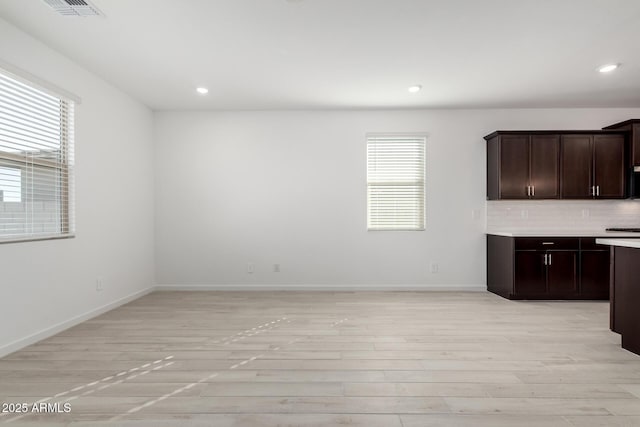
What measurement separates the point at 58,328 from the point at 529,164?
599cm

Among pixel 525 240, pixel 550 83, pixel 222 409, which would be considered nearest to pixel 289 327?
pixel 222 409

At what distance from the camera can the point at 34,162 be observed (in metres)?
3.27

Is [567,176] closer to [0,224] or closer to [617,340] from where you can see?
[617,340]

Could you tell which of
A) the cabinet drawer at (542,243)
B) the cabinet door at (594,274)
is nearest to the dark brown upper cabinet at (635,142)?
the cabinet door at (594,274)

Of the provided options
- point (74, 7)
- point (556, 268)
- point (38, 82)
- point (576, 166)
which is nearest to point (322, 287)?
point (556, 268)

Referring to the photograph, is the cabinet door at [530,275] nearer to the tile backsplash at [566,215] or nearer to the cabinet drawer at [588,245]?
the cabinet drawer at [588,245]

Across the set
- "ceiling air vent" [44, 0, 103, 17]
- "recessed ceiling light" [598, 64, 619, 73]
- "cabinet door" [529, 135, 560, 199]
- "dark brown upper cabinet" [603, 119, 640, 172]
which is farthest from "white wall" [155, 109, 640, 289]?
"ceiling air vent" [44, 0, 103, 17]

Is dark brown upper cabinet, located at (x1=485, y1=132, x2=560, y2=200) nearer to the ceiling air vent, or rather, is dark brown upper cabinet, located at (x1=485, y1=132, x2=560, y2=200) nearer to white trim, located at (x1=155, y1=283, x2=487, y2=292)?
white trim, located at (x1=155, y1=283, x2=487, y2=292)

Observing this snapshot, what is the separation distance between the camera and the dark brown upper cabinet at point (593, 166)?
16.3 feet

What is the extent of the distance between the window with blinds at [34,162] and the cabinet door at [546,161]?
5.75 metres

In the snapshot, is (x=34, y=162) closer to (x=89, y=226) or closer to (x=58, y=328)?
(x=89, y=226)

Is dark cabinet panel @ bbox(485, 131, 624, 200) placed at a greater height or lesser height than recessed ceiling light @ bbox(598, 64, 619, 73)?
lesser

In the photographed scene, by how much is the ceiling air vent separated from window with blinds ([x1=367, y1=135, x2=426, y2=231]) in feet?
12.3

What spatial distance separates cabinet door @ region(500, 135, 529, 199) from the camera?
4992 millimetres
